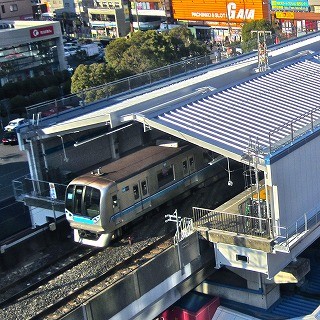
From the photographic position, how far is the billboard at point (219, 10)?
45.7 metres

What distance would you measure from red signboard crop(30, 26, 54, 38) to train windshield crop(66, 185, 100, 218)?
75.7 feet

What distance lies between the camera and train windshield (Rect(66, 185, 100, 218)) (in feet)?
41.3

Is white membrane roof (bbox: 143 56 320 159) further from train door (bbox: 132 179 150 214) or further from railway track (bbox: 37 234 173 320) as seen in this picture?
railway track (bbox: 37 234 173 320)

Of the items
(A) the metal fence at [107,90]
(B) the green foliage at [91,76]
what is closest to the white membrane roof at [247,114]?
(A) the metal fence at [107,90]

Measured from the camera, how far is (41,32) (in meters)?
35.0

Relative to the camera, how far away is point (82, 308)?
9.38 meters

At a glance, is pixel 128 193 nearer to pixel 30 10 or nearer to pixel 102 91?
pixel 102 91

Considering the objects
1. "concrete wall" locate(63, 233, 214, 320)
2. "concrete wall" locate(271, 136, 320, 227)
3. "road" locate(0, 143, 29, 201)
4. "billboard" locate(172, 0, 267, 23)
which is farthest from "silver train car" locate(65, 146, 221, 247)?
"billboard" locate(172, 0, 267, 23)

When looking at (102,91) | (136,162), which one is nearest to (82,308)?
(136,162)

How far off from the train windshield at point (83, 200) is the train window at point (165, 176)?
70.1 inches

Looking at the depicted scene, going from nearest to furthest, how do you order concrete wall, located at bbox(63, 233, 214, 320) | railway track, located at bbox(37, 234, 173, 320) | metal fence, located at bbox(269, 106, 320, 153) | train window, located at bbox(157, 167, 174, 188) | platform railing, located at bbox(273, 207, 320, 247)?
concrete wall, located at bbox(63, 233, 214, 320) < railway track, located at bbox(37, 234, 173, 320) < platform railing, located at bbox(273, 207, 320, 247) < metal fence, located at bbox(269, 106, 320, 153) < train window, located at bbox(157, 167, 174, 188)

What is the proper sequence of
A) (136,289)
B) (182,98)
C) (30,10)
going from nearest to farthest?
(136,289) → (182,98) → (30,10)

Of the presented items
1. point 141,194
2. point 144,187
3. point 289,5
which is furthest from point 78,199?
point 289,5

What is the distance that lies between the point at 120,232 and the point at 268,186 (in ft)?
11.5
